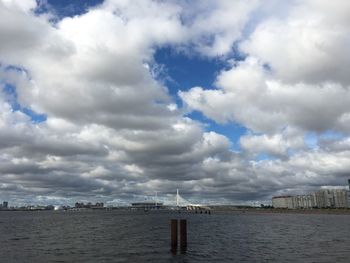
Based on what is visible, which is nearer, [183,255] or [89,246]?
[183,255]

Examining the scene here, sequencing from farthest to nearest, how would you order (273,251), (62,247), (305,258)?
(62,247), (273,251), (305,258)

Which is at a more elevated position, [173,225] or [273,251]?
[173,225]

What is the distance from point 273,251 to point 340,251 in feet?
30.1

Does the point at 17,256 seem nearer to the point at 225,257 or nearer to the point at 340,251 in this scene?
the point at 225,257

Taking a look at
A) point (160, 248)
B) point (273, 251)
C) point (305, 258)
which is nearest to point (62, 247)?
point (160, 248)

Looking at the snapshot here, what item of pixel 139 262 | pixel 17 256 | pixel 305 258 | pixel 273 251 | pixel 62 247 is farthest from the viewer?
pixel 62 247

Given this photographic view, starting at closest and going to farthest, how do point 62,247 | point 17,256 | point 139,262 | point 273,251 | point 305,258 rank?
1. point 139,262
2. point 305,258
3. point 17,256
4. point 273,251
5. point 62,247

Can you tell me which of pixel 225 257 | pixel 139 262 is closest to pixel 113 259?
pixel 139 262

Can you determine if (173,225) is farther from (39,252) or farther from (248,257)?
(39,252)

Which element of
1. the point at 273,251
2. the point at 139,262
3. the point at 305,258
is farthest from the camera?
the point at 273,251

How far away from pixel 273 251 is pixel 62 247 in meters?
32.4

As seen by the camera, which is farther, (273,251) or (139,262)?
(273,251)

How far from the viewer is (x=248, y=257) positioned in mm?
54500

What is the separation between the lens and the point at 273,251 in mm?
60125
